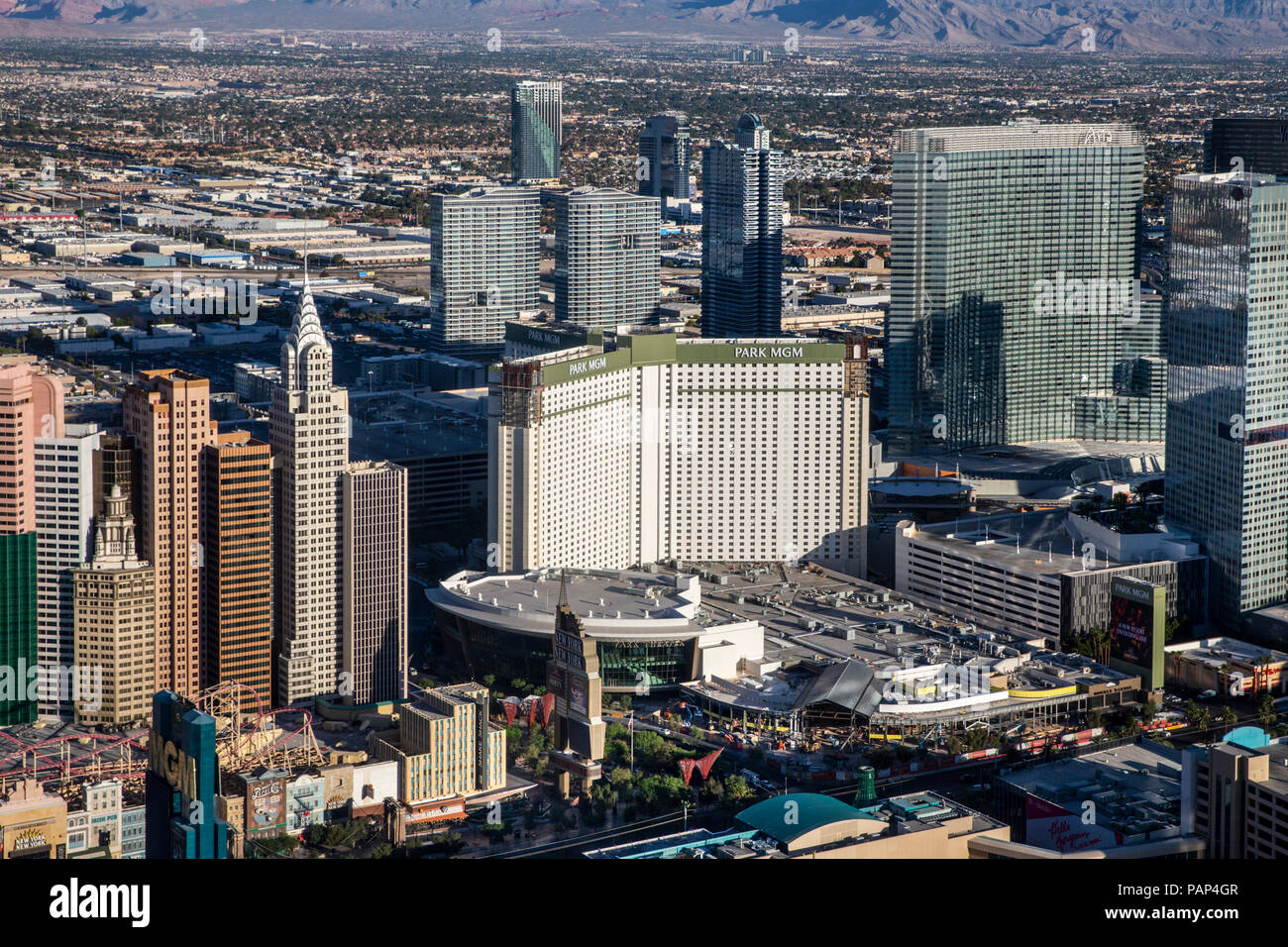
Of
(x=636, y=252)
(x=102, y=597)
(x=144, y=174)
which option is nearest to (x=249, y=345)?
(x=636, y=252)

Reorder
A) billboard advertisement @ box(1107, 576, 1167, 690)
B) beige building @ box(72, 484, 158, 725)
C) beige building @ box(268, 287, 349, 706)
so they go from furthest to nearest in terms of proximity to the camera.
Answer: billboard advertisement @ box(1107, 576, 1167, 690) < beige building @ box(268, 287, 349, 706) < beige building @ box(72, 484, 158, 725)

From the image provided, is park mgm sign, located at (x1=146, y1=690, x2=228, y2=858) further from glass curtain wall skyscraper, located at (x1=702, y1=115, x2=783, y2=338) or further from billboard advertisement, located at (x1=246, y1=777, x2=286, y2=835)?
glass curtain wall skyscraper, located at (x1=702, y1=115, x2=783, y2=338)

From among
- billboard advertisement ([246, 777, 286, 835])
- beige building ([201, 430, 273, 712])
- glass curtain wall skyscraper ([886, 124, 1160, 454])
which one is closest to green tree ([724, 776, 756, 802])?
billboard advertisement ([246, 777, 286, 835])

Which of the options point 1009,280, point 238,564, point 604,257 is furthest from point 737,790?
point 604,257

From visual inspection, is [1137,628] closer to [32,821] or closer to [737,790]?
[737,790]
